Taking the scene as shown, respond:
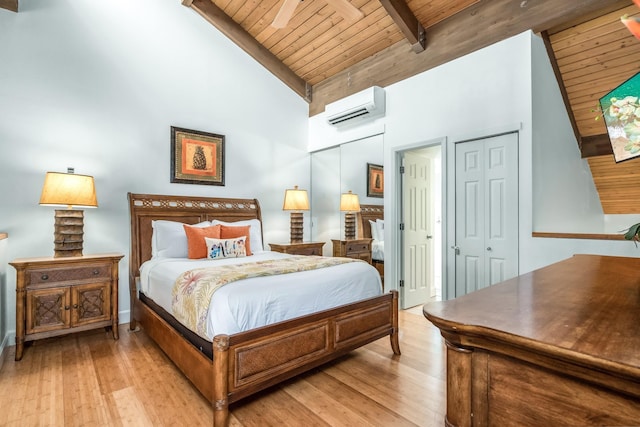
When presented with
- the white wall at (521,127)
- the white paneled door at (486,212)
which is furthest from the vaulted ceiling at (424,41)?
the white paneled door at (486,212)

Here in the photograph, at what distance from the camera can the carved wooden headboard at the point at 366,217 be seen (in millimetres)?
4418

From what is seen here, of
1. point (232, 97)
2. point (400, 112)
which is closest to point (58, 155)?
point (232, 97)

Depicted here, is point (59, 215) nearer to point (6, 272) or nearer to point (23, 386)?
point (6, 272)

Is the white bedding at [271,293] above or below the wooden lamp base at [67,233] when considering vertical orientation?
below

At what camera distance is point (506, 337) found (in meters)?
0.71

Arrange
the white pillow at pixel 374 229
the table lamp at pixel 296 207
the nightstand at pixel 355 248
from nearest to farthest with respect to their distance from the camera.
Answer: the white pillow at pixel 374 229
the nightstand at pixel 355 248
the table lamp at pixel 296 207

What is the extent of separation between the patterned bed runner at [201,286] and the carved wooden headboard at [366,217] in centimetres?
193

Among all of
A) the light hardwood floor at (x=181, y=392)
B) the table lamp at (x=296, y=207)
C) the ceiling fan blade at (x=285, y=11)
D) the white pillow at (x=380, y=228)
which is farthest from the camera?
the table lamp at (x=296, y=207)

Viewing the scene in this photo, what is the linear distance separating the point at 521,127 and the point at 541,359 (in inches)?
119

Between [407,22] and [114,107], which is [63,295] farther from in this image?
[407,22]

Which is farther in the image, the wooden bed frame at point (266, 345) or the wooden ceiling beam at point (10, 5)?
the wooden ceiling beam at point (10, 5)

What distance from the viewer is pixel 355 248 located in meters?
4.66

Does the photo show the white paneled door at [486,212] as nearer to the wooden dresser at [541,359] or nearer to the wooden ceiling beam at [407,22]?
the wooden ceiling beam at [407,22]

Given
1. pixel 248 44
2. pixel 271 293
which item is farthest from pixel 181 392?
pixel 248 44
